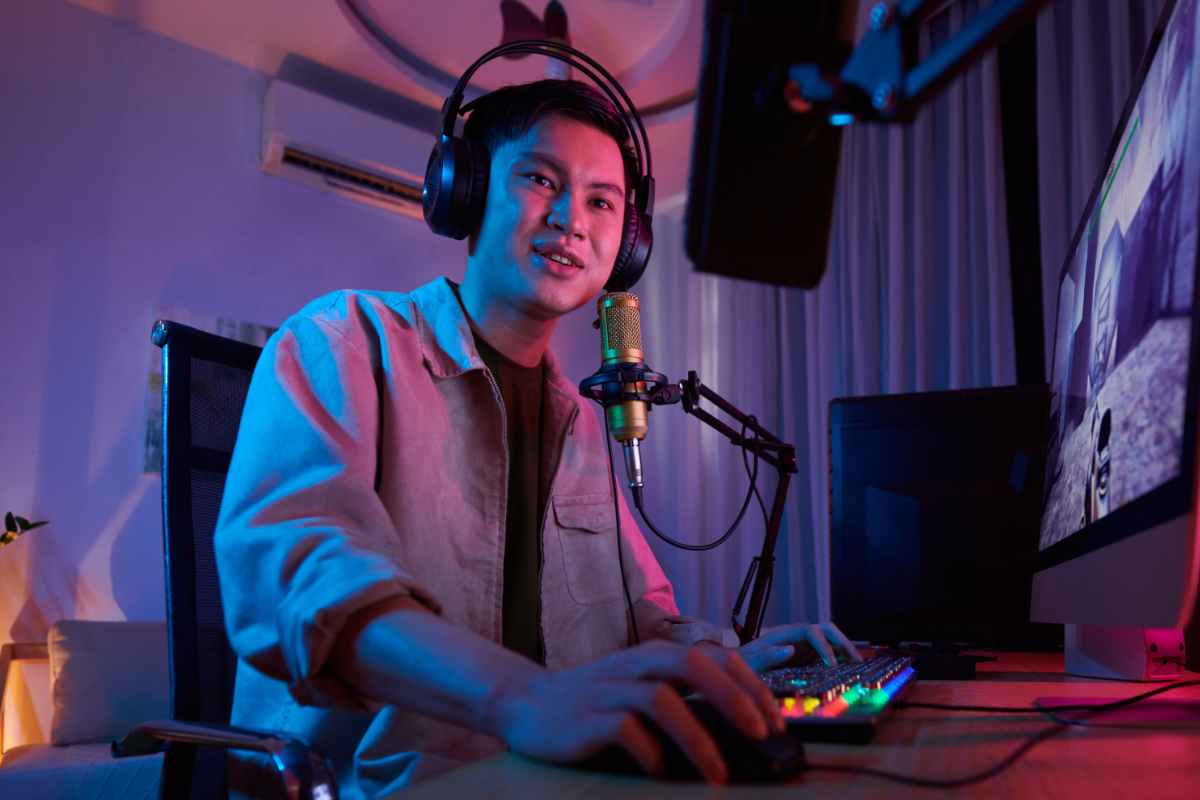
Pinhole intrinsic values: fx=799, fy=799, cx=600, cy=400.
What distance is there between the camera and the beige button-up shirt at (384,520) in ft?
2.17

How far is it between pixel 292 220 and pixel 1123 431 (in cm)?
337

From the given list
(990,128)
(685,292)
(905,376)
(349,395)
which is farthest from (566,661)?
(685,292)

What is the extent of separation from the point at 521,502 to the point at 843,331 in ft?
8.12

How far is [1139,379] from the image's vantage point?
0.58 meters

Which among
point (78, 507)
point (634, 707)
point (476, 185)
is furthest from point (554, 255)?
point (78, 507)

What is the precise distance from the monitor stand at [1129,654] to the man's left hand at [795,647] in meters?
0.33

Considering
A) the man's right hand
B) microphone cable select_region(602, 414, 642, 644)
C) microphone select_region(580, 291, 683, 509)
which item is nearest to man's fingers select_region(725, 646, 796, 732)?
the man's right hand

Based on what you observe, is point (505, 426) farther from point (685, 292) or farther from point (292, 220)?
point (685, 292)

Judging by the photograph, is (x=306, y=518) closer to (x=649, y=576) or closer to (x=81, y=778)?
(x=649, y=576)

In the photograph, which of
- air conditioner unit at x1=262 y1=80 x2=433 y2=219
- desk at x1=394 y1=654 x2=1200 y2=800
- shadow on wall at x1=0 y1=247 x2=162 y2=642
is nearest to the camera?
desk at x1=394 y1=654 x2=1200 y2=800

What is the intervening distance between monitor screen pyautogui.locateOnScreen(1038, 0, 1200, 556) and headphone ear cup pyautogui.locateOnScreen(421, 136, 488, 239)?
2.72ft

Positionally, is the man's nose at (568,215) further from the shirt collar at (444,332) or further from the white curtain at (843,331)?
the white curtain at (843,331)

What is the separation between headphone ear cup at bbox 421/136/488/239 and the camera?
47.6 inches

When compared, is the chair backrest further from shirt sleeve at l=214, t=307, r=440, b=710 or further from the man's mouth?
the man's mouth
